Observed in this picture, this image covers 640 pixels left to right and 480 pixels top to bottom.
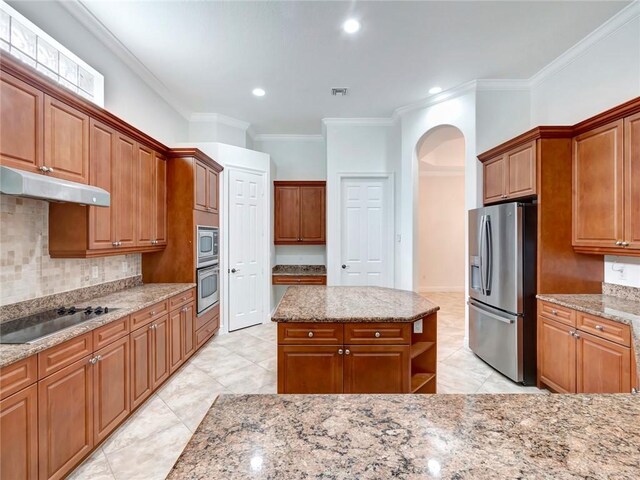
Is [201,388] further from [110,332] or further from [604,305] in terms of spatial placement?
[604,305]

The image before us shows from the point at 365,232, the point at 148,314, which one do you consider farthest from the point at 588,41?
the point at 148,314

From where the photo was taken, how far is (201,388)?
281cm

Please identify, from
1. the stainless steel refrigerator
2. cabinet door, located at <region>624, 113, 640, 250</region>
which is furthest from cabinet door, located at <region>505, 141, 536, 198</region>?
cabinet door, located at <region>624, 113, 640, 250</region>

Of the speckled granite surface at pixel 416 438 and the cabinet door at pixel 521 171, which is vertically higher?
the cabinet door at pixel 521 171

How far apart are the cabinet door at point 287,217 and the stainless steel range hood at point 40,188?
3275 mm

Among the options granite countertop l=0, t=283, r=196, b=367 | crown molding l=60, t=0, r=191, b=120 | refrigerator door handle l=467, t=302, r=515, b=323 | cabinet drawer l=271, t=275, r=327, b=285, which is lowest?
refrigerator door handle l=467, t=302, r=515, b=323

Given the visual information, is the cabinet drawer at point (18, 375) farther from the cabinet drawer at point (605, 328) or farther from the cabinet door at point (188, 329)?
the cabinet drawer at point (605, 328)

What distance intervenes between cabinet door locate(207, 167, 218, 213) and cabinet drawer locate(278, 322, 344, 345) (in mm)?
2392

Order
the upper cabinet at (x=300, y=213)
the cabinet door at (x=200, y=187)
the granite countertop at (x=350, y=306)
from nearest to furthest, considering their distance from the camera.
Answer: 1. the granite countertop at (x=350, y=306)
2. the cabinet door at (x=200, y=187)
3. the upper cabinet at (x=300, y=213)

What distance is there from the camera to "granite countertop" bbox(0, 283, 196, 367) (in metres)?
1.43

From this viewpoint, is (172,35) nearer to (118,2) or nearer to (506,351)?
(118,2)

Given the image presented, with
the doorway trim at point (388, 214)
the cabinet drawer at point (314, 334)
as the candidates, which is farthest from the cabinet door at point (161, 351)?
the doorway trim at point (388, 214)

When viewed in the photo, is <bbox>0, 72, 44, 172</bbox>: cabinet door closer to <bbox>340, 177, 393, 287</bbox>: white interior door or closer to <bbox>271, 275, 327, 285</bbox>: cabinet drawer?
<bbox>271, 275, 327, 285</bbox>: cabinet drawer

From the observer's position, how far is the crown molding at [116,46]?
94.4 inches
